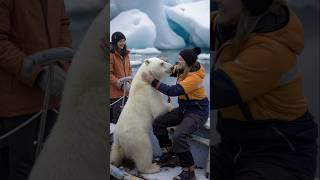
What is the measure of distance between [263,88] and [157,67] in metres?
0.30

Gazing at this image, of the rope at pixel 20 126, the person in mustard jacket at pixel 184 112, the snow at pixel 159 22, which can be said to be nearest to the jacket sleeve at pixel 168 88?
the person in mustard jacket at pixel 184 112

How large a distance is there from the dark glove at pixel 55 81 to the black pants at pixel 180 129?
396 mm


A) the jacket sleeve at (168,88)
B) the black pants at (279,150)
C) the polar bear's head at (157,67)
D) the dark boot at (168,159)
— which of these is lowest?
the dark boot at (168,159)

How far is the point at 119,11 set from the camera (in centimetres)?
116

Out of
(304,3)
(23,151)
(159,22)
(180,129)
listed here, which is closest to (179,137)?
(180,129)

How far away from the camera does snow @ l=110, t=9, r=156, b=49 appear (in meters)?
1.12

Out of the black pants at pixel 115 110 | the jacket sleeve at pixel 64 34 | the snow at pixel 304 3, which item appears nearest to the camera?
the snow at pixel 304 3

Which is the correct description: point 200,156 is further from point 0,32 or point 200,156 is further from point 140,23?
point 0,32

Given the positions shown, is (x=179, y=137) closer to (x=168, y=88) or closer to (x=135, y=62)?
(x=168, y=88)

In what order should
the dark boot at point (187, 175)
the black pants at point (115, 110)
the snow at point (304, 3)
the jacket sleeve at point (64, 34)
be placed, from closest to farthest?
the snow at point (304, 3) → the dark boot at point (187, 175) → the black pants at point (115, 110) → the jacket sleeve at point (64, 34)

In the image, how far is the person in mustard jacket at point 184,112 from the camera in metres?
1.07

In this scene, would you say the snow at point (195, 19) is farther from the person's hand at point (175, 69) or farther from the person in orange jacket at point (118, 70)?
the person in orange jacket at point (118, 70)

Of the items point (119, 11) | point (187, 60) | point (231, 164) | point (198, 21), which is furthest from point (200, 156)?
point (119, 11)

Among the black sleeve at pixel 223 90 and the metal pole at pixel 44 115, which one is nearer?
the black sleeve at pixel 223 90
